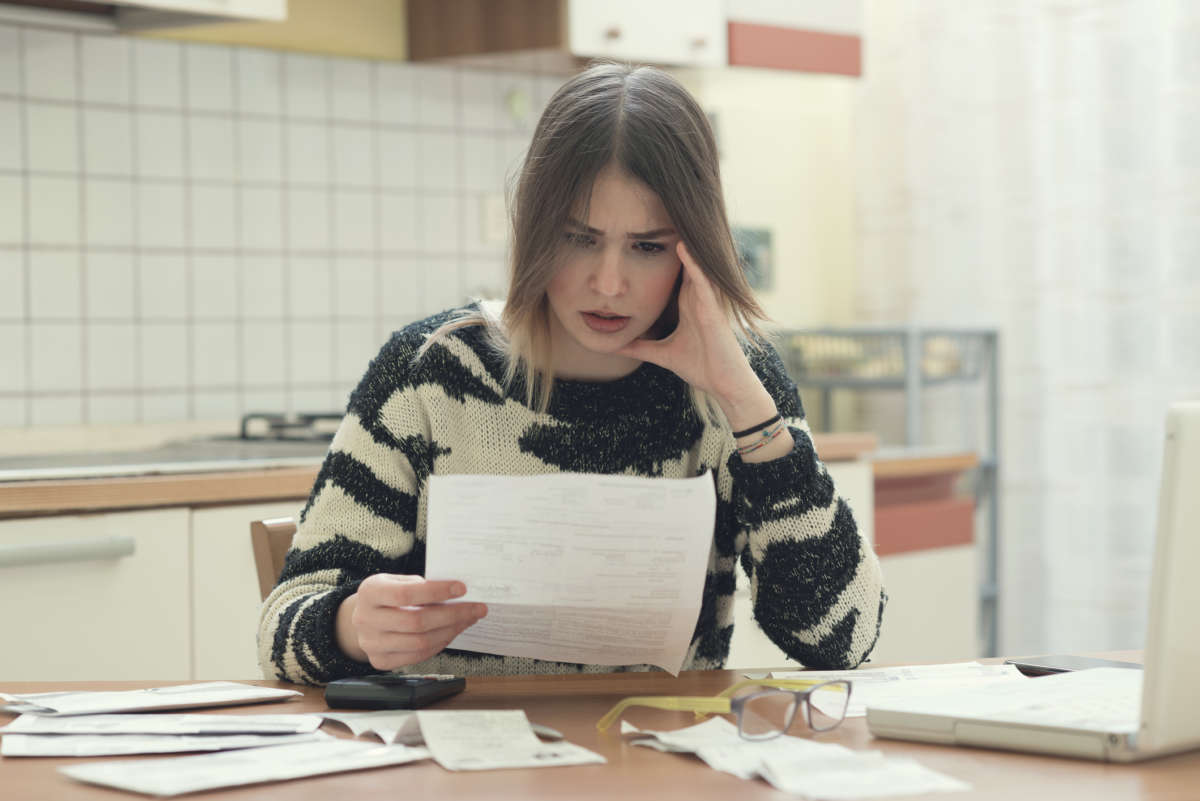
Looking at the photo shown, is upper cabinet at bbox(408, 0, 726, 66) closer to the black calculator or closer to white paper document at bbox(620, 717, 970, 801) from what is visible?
the black calculator

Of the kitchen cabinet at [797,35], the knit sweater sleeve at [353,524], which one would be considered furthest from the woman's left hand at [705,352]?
the kitchen cabinet at [797,35]

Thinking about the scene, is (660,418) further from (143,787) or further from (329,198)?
(329,198)

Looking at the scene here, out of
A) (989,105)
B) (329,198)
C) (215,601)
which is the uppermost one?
(989,105)

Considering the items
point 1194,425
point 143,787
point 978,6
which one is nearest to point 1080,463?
point 978,6

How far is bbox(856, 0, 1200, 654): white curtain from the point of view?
294cm

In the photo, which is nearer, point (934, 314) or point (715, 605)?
point (715, 605)

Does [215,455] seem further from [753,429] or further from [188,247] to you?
[753,429]

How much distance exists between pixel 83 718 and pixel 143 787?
227mm

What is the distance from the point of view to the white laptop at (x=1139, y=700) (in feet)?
2.79

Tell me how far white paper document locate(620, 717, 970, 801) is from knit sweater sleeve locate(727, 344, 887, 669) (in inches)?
13.6

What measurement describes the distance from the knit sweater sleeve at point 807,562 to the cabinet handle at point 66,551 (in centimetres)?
93

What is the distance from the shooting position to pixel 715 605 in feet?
4.94

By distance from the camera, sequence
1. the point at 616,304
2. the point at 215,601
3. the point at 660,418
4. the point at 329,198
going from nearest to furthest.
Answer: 1. the point at 616,304
2. the point at 660,418
3. the point at 215,601
4. the point at 329,198

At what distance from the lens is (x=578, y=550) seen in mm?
1072
